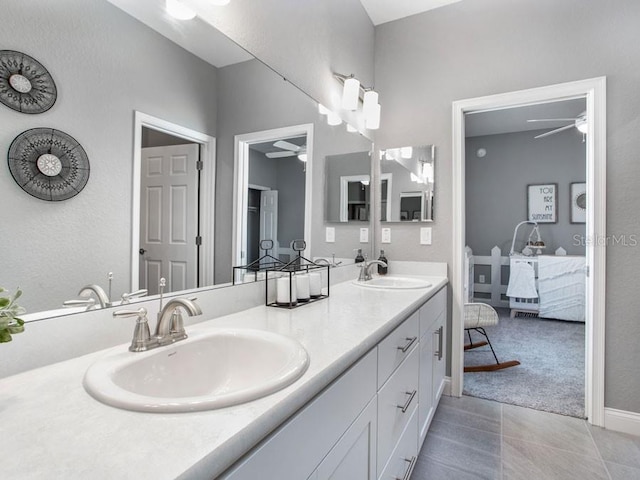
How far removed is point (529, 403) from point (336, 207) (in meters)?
1.81

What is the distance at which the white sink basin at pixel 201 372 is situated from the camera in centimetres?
59

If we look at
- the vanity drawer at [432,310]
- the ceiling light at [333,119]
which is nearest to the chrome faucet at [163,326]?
the vanity drawer at [432,310]

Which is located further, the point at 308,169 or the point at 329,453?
the point at 308,169

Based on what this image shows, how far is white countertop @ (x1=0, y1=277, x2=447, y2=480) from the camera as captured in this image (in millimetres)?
436

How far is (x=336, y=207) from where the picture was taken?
2186 mm

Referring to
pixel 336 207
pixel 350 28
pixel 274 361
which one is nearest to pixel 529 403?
pixel 336 207

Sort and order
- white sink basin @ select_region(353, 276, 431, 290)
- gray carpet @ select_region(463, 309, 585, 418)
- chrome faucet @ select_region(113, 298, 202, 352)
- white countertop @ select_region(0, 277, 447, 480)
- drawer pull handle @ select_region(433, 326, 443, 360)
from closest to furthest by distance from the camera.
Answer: white countertop @ select_region(0, 277, 447, 480)
chrome faucet @ select_region(113, 298, 202, 352)
drawer pull handle @ select_region(433, 326, 443, 360)
white sink basin @ select_region(353, 276, 431, 290)
gray carpet @ select_region(463, 309, 585, 418)

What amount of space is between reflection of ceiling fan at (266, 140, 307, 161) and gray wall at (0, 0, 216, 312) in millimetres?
587

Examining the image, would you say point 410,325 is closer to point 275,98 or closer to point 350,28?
point 275,98

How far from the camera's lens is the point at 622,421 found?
6.46 ft

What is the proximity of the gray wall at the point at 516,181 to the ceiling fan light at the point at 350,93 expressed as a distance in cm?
378

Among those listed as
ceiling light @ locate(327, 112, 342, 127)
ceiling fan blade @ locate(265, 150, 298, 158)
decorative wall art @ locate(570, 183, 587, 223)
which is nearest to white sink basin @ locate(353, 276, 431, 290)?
ceiling fan blade @ locate(265, 150, 298, 158)

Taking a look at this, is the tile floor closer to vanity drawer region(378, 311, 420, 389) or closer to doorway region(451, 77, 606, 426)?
doorway region(451, 77, 606, 426)

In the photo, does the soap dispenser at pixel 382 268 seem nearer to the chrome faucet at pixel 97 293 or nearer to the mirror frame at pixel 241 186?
the mirror frame at pixel 241 186
